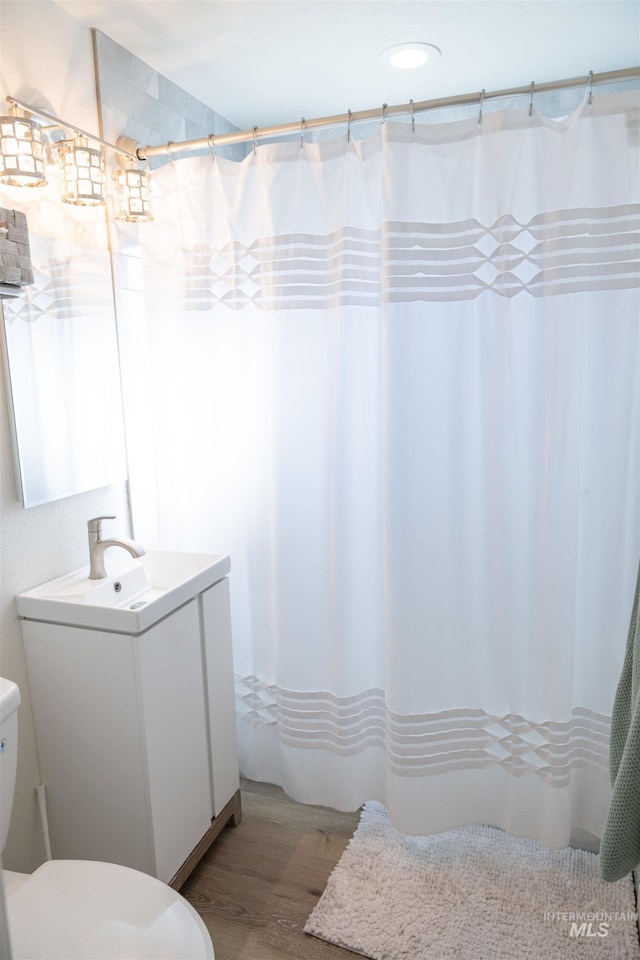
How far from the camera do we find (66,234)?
1863mm

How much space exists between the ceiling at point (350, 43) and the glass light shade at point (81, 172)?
41 centimetres

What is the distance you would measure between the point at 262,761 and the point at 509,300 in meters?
1.71

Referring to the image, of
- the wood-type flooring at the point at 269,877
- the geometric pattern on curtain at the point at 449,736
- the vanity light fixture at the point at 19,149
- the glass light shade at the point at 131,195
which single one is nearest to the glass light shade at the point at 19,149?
the vanity light fixture at the point at 19,149

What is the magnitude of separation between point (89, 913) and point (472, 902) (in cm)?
106

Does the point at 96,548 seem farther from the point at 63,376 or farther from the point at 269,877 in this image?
the point at 269,877

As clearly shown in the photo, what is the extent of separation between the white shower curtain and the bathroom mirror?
16cm

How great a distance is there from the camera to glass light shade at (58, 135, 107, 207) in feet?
5.63

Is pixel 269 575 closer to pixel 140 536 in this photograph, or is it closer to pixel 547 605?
pixel 140 536

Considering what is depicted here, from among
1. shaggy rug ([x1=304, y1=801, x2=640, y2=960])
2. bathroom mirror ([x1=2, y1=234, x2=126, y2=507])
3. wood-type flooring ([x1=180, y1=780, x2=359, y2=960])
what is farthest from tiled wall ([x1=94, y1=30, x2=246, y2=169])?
shaggy rug ([x1=304, y1=801, x2=640, y2=960])

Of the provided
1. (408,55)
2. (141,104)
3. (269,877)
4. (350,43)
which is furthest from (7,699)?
(408,55)

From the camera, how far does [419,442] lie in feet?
6.09

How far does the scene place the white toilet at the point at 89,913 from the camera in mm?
1170

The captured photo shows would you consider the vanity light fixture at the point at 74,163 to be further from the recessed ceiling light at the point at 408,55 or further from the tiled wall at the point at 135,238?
the recessed ceiling light at the point at 408,55

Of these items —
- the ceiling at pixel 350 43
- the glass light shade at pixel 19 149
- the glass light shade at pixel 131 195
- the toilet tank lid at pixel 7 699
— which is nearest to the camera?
→ the toilet tank lid at pixel 7 699
